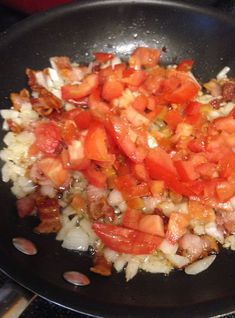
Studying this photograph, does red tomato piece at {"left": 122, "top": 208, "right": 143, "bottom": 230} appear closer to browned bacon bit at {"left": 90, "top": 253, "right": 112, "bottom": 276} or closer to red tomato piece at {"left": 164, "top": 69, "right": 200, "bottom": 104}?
browned bacon bit at {"left": 90, "top": 253, "right": 112, "bottom": 276}

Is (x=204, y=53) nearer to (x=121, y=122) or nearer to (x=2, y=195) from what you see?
(x=121, y=122)


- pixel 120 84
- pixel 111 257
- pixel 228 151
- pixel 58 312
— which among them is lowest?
pixel 58 312

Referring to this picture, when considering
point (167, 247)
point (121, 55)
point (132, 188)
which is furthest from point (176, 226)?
point (121, 55)


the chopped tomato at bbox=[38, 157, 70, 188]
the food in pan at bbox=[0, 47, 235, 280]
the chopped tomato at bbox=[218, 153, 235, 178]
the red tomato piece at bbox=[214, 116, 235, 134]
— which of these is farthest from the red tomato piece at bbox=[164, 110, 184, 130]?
the chopped tomato at bbox=[38, 157, 70, 188]

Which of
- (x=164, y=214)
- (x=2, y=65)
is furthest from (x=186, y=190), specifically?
(x=2, y=65)

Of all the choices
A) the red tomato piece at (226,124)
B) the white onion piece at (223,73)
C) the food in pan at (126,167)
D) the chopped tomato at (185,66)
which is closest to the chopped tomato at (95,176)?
the food in pan at (126,167)
